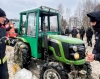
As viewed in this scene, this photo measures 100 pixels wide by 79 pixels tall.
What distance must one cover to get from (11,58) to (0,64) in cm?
408

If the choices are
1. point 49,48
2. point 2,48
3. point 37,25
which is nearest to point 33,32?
point 37,25

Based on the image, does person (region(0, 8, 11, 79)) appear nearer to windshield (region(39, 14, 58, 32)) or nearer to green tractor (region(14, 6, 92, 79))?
green tractor (region(14, 6, 92, 79))

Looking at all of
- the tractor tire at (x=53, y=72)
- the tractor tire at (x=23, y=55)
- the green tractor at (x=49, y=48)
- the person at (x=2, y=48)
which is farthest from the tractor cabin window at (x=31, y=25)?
the person at (x=2, y=48)

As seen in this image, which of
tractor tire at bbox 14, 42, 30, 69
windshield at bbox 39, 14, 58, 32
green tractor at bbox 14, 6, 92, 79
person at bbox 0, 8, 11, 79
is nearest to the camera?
person at bbox 0, 8, 11, 79

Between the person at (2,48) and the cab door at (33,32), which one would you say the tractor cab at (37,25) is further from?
the person at (2,48)

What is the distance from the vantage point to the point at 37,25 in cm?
583

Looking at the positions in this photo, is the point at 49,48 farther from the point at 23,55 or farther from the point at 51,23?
the point at 51,23

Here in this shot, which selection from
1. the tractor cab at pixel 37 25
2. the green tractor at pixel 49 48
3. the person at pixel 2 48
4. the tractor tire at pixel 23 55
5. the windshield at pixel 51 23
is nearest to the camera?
the person at pixel 2 48

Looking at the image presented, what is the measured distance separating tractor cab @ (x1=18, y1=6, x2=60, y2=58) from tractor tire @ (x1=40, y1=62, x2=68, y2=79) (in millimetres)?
1000

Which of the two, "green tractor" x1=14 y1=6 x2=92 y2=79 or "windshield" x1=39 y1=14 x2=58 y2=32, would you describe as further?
"windshield" x1=39 y1=14 x2=58 y2=32

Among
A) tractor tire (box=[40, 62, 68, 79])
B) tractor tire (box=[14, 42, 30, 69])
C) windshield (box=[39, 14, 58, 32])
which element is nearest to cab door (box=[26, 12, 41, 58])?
tractor tire (box=[14, 42, 30, 69])

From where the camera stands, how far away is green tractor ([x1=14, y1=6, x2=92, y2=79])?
5.14 m

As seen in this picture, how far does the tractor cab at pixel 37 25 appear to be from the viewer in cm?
592

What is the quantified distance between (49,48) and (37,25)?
84 cm
